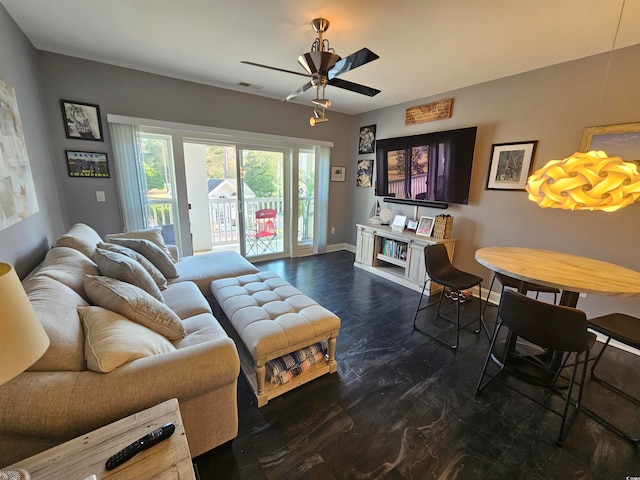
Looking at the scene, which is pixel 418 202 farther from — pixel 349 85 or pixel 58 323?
pixel 58 323

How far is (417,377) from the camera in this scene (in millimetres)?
1989

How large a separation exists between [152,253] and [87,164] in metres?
1.54

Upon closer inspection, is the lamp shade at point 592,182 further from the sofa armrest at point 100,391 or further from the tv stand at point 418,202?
the sofa armrest at point 100,391

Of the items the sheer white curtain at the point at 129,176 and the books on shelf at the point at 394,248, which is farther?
the books on shelf at the point at 394,248

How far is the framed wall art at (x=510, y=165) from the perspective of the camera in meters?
2.79

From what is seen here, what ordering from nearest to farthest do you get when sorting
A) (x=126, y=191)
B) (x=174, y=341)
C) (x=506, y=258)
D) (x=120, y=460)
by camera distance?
(x=120, y=460) → (x=174, y=341) → (x=506, y=258) → (x=126, y=191)

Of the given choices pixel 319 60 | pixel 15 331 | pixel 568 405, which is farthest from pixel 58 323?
pixel 568 405

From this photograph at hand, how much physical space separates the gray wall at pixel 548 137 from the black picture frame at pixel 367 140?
1.04 metres

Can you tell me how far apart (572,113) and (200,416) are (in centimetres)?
383

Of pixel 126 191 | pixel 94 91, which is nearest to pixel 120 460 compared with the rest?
pixel 126 191

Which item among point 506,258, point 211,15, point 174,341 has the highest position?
point 211,15

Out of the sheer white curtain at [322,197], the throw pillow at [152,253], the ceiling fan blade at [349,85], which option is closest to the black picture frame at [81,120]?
the throw pillow at [152,253]

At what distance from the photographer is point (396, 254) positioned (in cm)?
393

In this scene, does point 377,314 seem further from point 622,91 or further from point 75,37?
point 75,37
